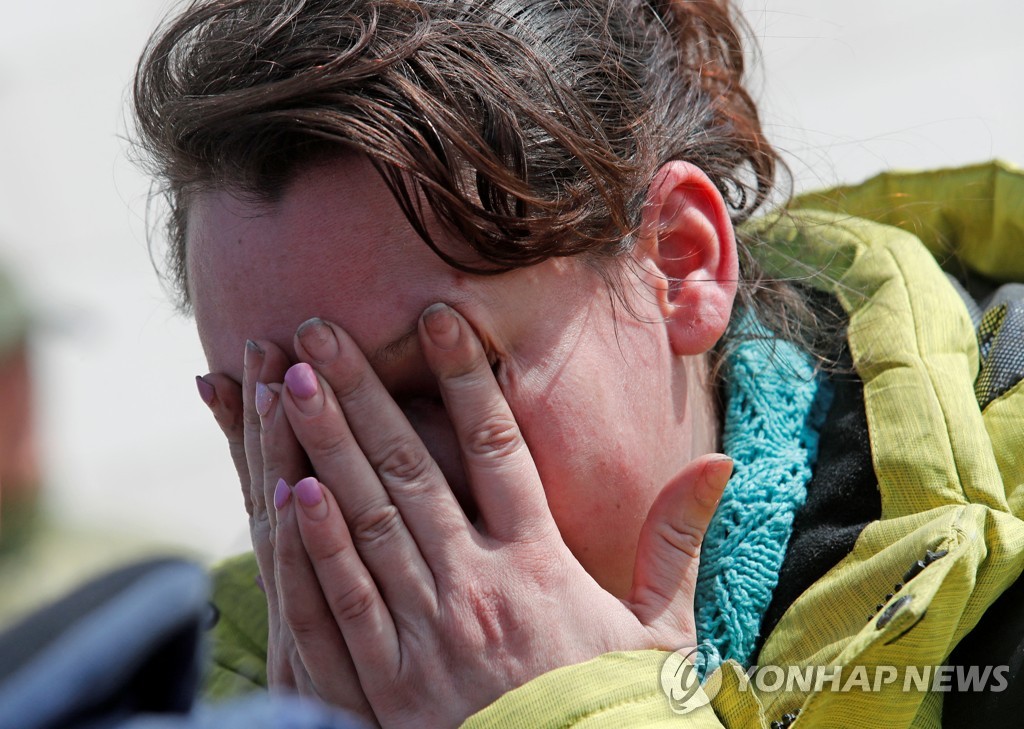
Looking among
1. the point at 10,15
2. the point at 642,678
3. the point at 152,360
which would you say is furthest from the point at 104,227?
the point at 642,678

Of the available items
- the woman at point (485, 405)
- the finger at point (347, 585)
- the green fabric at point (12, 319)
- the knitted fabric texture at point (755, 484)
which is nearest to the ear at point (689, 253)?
the woman at point (485, 405)

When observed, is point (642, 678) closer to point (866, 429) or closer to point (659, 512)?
point (659, 512)

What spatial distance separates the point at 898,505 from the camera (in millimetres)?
1410

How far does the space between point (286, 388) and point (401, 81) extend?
42 cm

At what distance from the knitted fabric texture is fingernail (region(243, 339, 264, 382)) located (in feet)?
2.25

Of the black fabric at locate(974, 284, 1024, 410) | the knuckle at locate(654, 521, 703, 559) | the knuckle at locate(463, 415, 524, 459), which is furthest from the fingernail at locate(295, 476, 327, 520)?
the black fabric at locate(974, 284, 1024, 410)

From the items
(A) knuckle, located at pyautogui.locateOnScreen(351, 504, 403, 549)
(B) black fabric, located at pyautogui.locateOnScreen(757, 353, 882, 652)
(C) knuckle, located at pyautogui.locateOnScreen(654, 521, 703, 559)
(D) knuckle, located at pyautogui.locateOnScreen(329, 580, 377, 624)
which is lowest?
(B) black fabric, located at pyautogui.locateOnScreen(757, 353, 882, 652)

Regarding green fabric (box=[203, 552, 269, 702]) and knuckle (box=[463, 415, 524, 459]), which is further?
green fabric (box=[203, 552, 269, 702])

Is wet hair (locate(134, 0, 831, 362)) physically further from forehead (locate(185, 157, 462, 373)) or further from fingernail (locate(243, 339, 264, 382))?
fingernail (locate(243, 339, 264, 382))

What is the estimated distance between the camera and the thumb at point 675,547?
4.62 ft

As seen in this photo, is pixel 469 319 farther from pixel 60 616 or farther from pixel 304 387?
pixel 60 616

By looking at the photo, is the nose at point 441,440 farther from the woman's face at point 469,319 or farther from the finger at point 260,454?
the finger at point 260,454

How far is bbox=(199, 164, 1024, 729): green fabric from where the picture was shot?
4.02 feet

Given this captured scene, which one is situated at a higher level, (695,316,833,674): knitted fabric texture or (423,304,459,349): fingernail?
(423,304,459,349): fingernail
